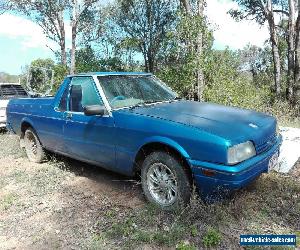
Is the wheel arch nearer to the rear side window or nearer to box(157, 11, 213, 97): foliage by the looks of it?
box(157, 11, 213, 97): foliage

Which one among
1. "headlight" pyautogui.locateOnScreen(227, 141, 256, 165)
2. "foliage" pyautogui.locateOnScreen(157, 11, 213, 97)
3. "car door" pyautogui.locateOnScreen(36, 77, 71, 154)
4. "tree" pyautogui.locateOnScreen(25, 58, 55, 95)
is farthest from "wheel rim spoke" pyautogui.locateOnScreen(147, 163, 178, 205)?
"foliage" pyautogui.locateOnScreen(157, 11, 213, 97)

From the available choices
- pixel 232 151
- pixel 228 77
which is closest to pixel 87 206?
pixel 232 151

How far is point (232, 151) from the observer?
3756 mm

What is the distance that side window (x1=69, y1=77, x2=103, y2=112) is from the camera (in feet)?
16.9

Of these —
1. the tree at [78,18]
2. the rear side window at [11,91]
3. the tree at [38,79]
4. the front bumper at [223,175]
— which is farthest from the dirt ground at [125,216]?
the tree at [78,18]

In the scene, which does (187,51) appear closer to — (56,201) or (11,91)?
(11,91)

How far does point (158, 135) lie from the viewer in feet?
13.8

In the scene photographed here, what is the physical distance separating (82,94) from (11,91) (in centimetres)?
715

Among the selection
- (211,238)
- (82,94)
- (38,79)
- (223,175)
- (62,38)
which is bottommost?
(211,238)

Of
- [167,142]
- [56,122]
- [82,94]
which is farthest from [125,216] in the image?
[56,122]

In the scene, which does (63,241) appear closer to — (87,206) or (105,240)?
(105,240)

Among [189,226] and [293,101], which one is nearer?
[189,226]

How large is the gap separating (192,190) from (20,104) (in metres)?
4.41

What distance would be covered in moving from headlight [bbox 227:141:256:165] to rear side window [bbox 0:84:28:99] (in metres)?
9.19
